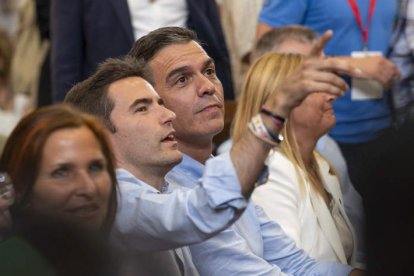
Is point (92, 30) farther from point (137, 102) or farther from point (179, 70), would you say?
point (137, 102)

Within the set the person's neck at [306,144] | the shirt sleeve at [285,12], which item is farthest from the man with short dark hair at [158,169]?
the shirt sleeve at [285,12]

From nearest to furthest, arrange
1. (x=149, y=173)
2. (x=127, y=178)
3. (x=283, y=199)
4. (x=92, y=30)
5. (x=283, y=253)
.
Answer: (x=127, y=178), (x=149, y=173), (x=283, y=253), (x=283, y=199), (x=92, y=30)

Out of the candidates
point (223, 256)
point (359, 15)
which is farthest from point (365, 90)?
point (223, 256)

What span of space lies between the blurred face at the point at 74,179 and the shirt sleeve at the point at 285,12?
114 inches

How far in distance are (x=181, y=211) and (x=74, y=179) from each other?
28 cm

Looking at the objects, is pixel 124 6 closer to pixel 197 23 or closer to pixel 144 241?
pixel 197 23

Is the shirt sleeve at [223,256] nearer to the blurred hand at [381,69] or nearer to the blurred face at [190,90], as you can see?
the blurred face at [190,90]

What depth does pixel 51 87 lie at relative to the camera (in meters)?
5.68

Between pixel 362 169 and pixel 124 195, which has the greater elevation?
pixel 362 169

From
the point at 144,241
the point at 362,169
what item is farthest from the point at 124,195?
the point at 362,169

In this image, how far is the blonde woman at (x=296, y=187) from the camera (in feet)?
13.1

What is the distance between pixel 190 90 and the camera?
3.66 m

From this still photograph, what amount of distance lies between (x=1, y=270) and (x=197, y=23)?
10.5ft

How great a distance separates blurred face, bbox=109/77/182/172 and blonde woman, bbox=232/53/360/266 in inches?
29.3
